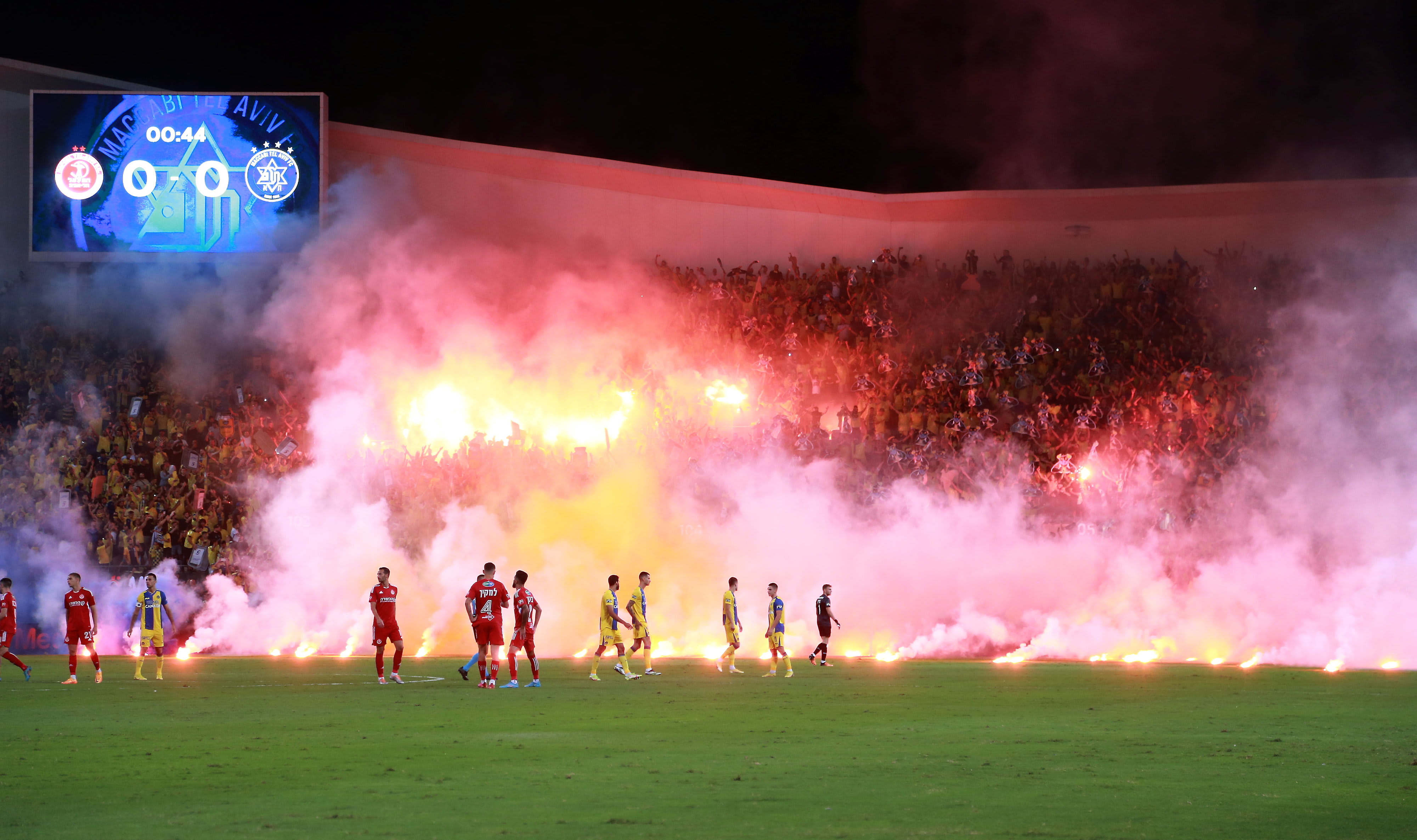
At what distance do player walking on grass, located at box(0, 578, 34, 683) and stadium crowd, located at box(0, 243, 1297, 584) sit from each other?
21.3ft

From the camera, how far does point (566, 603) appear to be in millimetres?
26203

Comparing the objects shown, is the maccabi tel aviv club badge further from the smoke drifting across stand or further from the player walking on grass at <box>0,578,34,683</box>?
the player walking on grass at <box>0,578,34,683</box>

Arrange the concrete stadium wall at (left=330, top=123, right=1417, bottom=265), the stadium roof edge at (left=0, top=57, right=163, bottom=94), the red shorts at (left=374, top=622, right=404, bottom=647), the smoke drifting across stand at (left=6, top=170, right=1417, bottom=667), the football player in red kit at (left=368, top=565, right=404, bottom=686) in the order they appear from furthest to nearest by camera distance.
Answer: the concrete stadium wall at (left=330, top=123, right=1417, bottom=265)
the stadium roof edge at (left=0, top=57, right=163, bottom=94)
the smoke drifting across stand at (left=6, top=170, right=1417, bottom=667)
the red shorts at (left=374, top=622, right=404, bottom=647)
the football player in red kit at (left=368, top=565, right=404, bottom=686)

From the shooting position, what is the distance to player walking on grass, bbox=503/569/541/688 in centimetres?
1802

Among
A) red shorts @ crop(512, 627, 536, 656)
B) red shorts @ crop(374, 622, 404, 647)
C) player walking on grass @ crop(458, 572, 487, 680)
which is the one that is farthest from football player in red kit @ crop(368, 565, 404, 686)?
red shorts @ crop(512, 627, 536, 656)

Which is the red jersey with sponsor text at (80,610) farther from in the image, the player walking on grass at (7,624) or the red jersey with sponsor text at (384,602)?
the red jersey with sponsor text at (384,602)

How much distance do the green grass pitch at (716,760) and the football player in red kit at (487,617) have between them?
2.39 ft

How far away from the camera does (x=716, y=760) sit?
10445 millimetres

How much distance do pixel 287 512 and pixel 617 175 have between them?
1136 cm

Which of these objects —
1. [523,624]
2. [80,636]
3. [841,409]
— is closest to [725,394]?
[841,409]

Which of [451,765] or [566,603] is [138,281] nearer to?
[566,603]

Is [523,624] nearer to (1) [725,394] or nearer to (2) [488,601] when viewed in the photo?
(2) [488,601]

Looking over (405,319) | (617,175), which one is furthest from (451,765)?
(617,175)

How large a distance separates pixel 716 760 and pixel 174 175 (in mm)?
24759
